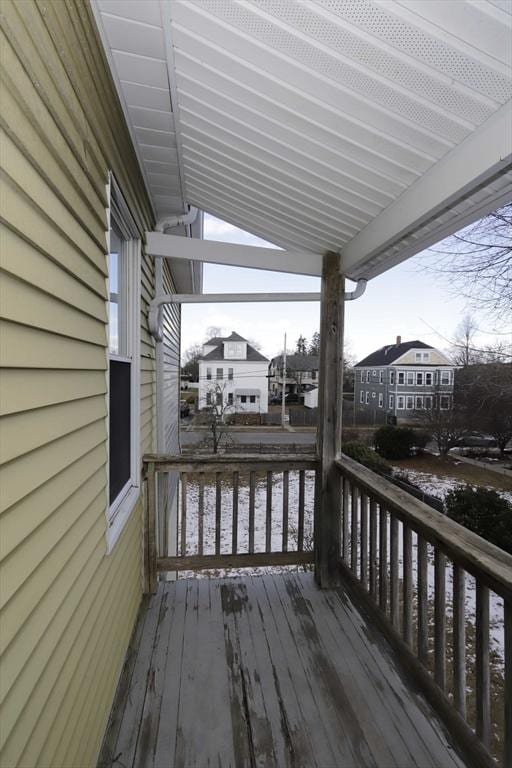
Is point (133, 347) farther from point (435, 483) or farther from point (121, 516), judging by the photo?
point (435, 483)

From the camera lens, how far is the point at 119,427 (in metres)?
2.18

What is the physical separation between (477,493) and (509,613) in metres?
4.64

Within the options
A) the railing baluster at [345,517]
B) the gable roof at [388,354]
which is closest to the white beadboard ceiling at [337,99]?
the railing baluster at [345,517]

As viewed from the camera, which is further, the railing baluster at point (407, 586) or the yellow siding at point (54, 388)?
the railing baluster at point (407, 586)

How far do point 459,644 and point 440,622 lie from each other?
0.40ft

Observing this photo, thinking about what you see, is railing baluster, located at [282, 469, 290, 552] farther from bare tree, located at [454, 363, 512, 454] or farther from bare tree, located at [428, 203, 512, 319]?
bare tree, located at [454, 363, 512, 454]

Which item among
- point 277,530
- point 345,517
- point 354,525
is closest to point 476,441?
point 277,530

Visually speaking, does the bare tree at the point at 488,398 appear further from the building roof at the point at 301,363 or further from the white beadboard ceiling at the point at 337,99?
the building roof at the point at 301,363

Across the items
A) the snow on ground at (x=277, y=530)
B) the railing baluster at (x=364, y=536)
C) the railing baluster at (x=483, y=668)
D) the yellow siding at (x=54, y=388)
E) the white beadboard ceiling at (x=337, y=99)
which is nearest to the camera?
the yellow siding at (x=54, y=388)

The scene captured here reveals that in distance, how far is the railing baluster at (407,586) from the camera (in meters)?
1.96

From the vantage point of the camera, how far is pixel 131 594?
225cm

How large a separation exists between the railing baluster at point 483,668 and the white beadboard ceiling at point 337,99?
1.52 metres

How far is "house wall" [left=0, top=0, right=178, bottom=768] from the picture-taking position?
835 millimetres

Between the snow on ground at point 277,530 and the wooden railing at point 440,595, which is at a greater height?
the wooden railing at point 440,595
